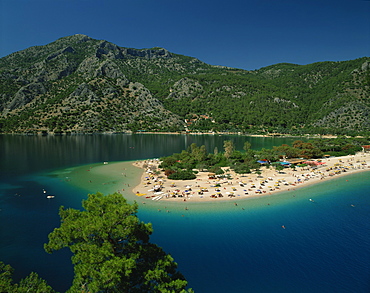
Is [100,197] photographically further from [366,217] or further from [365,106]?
[365,106]

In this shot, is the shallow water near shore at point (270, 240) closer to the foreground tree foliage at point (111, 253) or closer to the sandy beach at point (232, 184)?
the sandy beach at point (232, 184)

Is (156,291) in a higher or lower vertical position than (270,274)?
higher

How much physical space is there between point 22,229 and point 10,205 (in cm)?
1255

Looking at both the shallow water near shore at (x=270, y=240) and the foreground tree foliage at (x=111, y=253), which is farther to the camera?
the shallow water near shore at (x=270, y=240)

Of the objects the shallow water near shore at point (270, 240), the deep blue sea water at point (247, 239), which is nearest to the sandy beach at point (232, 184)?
the shallow water near shore at point (270, 240)

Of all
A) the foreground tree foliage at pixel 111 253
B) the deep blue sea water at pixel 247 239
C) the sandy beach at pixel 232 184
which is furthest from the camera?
the sandy beach at pixel 232 184

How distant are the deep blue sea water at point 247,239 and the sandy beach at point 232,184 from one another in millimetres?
3150

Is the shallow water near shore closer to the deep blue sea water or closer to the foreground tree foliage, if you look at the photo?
the deep blue sea water

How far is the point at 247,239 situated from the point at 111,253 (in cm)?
1983

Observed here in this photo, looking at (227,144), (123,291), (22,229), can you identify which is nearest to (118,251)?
(123,291)

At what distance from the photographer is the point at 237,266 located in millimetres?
23984

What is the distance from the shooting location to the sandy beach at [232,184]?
44.2m

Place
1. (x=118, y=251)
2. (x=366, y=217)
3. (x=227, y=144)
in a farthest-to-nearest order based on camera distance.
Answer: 1. (x=227, y=144)
2. (x=366, y=217)
3. (x=118, y=251)

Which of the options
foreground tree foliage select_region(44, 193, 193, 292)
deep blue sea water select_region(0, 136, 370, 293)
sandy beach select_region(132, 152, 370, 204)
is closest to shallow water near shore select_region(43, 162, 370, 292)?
deep blue sea water select_region(0, 136, 370, 293)
